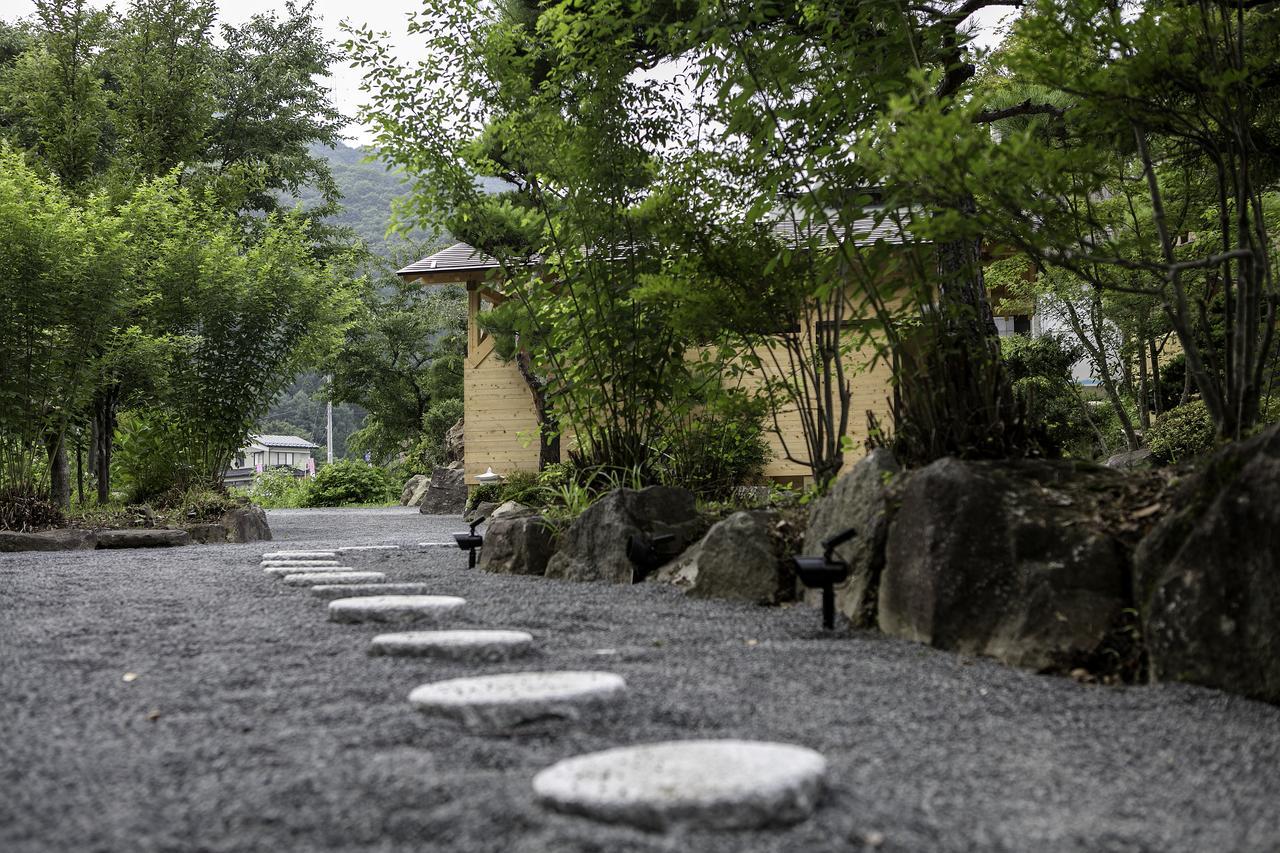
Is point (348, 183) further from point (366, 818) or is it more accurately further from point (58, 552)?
point (366, 818)

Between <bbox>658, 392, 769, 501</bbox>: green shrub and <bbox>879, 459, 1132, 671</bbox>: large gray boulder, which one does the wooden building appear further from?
<bbox>879, 459, 1132, 671</bbox>: large gray boulder

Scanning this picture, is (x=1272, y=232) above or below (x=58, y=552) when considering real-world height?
above

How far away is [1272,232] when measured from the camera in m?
5.68

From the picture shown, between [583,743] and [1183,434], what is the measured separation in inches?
257

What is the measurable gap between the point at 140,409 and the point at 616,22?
797cm

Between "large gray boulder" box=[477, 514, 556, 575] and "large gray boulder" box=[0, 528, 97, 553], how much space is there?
3935mm

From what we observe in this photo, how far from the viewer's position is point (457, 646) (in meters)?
2.28

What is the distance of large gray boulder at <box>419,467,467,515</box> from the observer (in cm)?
1433

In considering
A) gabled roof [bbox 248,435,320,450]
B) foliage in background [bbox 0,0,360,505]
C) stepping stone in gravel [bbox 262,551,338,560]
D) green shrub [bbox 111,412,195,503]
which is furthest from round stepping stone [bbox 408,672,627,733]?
gabled roof [bbox 248,435,320,450]

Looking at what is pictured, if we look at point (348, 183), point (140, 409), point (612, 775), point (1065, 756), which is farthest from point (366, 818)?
point (348, 183)

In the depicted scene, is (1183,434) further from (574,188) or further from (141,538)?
(141,538)

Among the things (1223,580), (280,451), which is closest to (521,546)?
(1223,580)

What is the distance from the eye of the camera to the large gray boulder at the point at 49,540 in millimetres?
6668

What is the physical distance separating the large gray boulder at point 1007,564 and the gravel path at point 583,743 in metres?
0.11
